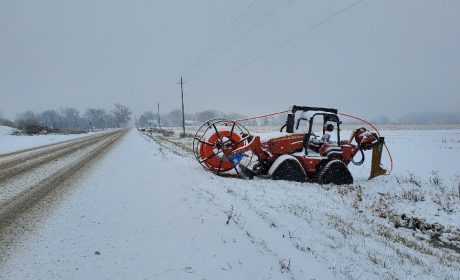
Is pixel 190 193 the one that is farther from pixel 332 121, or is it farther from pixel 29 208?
pixel 332 121

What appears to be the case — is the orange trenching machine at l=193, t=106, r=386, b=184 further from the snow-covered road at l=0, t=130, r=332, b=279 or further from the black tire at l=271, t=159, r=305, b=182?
the snow-covered road at l=0, t=130, r=332, b=279

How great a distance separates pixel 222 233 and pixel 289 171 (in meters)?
5.91

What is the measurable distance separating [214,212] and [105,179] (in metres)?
4.13

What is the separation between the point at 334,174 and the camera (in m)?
10.9

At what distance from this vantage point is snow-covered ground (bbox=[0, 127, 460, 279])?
3.81 metres


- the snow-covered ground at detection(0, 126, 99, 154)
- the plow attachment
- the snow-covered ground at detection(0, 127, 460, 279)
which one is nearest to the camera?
the snow-covered ground at detection(0, 127, 460, 279)

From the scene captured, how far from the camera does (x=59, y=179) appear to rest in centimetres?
906

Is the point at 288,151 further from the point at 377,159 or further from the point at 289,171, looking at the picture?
the point at 377,159

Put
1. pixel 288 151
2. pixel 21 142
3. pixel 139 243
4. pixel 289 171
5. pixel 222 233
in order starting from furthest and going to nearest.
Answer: pixel 21 142
pixel 288 151
pixel 289 171
pixel 222 233
pixel 139 243

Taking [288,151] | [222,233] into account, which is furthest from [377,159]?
[222,233]

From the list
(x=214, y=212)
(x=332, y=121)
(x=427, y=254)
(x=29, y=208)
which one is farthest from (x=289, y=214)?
(x=332, y=121)

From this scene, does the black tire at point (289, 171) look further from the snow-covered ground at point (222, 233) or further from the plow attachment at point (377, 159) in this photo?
the plow attachment at point (377, 159)

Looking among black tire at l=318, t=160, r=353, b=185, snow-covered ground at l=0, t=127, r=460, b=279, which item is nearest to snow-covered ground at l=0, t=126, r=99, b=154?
snow-covered ground at l=0, t=127, r=460, b=279

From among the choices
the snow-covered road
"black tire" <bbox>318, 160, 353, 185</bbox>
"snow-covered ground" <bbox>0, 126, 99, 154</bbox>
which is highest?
the snow-covered road
